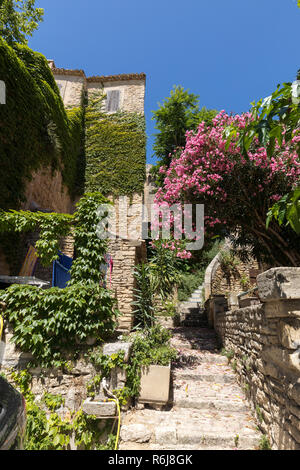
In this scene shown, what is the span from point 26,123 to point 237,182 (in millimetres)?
7085

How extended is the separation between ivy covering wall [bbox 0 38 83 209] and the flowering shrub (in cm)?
502

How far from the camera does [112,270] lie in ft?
22.7

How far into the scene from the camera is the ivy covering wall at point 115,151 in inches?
481

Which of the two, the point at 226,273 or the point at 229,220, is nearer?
the point at 229,220

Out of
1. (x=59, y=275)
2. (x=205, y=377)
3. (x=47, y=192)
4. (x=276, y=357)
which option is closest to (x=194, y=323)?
(x=205, y=377)

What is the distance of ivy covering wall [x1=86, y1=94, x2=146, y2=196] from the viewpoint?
40.1 feet

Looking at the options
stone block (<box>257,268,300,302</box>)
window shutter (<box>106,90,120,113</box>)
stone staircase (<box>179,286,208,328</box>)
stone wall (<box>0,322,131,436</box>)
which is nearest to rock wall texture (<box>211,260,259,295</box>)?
stone staircase (<box>179,286,208,328</box>)

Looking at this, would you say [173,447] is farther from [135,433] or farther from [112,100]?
[112,100]

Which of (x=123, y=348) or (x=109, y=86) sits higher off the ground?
(x=109, y=86)

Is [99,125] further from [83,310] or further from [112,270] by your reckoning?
[83,310]

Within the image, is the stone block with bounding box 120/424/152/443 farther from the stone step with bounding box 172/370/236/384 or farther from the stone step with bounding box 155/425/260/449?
the stone step with bounding box 172/370/236/384

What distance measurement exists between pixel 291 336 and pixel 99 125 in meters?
13.9

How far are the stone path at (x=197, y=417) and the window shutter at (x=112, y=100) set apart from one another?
13.6 metres
